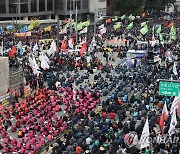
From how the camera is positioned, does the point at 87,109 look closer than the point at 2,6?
Yes

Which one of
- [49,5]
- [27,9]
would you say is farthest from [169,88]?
[49,5]

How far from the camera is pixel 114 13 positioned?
3563 inches

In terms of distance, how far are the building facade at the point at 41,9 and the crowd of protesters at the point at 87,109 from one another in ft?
103

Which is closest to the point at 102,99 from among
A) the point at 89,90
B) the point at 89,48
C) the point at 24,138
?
the point at 89,90

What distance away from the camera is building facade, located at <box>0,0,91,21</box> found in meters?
78.1

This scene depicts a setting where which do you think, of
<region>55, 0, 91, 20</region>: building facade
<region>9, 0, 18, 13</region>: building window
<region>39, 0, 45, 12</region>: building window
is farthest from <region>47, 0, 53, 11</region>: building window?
<region>9, 0, 18, 13</region>: building window

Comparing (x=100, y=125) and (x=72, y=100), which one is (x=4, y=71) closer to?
(x=72, y=100)

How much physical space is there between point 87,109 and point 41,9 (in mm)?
55307

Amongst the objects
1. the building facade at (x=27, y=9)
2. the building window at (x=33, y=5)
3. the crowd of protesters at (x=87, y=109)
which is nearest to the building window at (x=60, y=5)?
the building facade at (x=27, y=9)

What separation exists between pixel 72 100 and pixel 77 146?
386 inches

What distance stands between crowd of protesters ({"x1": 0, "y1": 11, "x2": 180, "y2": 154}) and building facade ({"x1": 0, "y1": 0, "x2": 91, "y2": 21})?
31.4 m

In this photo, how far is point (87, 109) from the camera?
30734 millimetres

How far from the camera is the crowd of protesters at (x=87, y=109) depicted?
952 inches

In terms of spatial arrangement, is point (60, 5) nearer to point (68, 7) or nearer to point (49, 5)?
point (68, 7)
